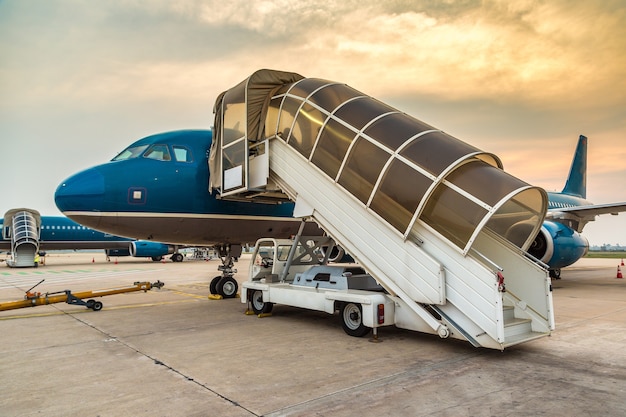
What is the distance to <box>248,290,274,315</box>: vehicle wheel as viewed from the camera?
8.50 metres

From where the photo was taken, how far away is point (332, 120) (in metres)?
7.12

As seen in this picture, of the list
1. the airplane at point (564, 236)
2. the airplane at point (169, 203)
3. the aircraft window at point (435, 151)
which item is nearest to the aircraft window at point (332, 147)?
the aircraft window at point (435, 151)

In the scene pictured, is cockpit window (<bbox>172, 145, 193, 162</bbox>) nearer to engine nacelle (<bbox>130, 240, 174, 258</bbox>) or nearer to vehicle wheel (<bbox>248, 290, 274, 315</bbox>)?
vehicle wheel (<bbox>248, 290, 274, 315</bbox>)

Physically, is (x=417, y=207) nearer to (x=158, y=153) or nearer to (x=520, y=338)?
(x=520, y=338)

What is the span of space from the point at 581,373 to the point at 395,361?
2.03m

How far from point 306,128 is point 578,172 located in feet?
75.0

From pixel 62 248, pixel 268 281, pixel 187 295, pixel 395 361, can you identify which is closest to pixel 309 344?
pixel 395 361

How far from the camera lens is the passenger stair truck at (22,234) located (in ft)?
93.4

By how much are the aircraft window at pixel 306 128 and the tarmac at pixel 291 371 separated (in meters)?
3.26

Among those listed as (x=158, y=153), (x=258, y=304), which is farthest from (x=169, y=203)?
(x=258, y=304)

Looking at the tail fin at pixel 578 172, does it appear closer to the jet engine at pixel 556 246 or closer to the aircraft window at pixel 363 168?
the jet engine at pixel 556 246

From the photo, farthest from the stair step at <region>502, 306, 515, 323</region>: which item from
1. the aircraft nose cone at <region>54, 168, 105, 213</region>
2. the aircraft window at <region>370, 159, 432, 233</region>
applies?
the aircraft nose cone at <region>54, 168, 105, 213</region>

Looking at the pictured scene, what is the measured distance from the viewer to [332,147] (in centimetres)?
700

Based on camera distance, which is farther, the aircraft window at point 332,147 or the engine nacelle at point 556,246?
the engine nacelle at point 556,246
